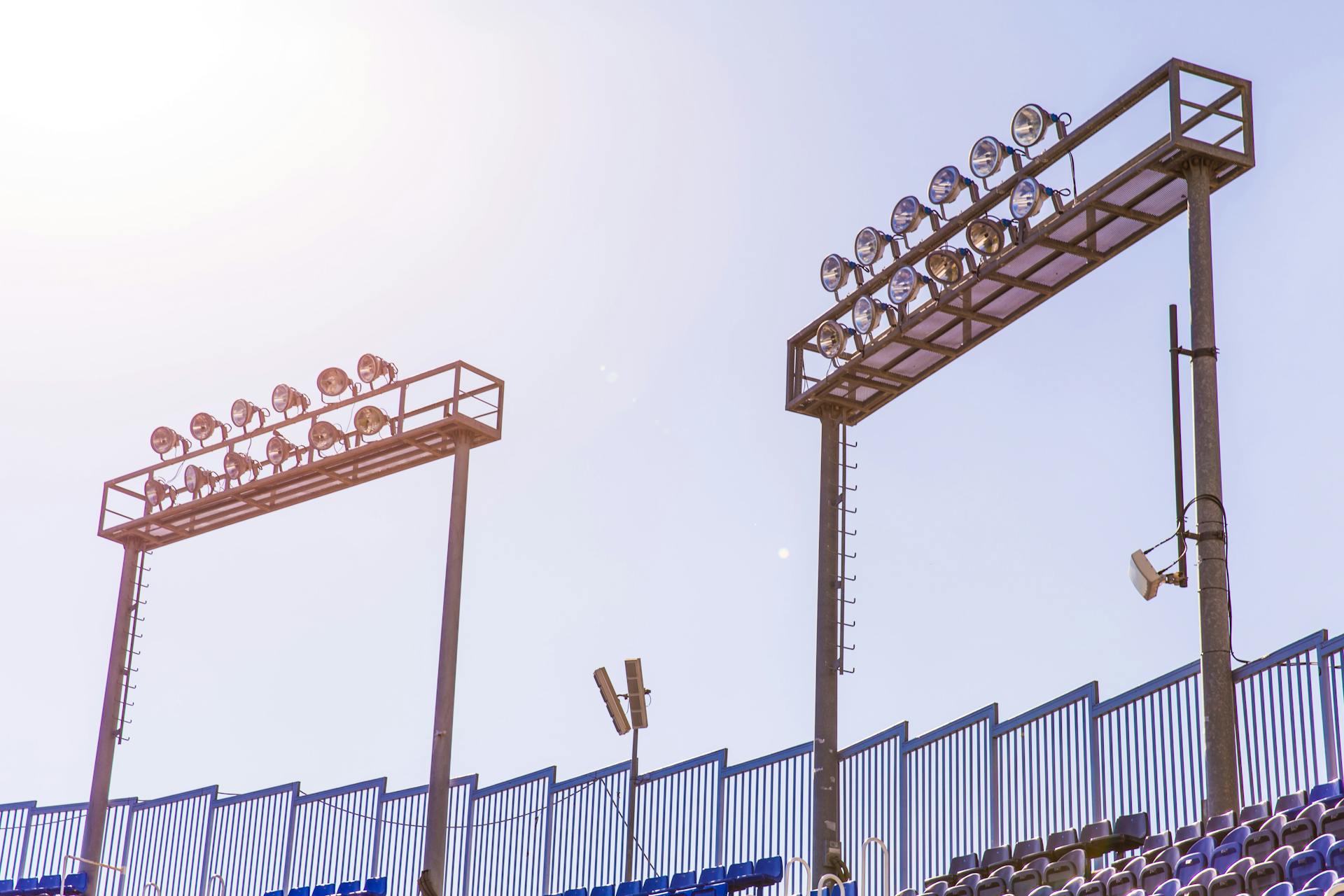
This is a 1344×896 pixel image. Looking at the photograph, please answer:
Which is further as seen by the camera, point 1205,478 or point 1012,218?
point 1012,218

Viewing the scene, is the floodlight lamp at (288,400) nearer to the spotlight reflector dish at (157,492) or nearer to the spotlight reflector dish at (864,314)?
the spotlight reflector dish at (157,492)

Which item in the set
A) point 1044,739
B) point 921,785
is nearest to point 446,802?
point 921,785

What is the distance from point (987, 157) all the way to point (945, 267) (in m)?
1.33

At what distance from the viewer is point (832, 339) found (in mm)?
20922

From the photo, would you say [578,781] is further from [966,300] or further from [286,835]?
[966,300]

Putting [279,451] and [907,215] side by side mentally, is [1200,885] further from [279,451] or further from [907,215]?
[279,451]

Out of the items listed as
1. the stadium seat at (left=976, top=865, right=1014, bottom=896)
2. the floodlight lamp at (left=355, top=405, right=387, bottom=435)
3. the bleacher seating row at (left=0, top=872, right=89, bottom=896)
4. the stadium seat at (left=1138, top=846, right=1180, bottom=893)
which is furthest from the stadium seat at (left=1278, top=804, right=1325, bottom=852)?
the bleacher seating row at (left=0, top=872, right=89, bottom=896)

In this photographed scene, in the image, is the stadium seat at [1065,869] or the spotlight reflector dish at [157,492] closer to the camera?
the stadium seat at [1065,869]

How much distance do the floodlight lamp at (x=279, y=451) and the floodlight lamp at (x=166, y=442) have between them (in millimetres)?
2360

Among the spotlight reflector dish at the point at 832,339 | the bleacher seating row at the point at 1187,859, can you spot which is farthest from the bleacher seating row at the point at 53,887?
the bleacher seating row at the point at 1187,859

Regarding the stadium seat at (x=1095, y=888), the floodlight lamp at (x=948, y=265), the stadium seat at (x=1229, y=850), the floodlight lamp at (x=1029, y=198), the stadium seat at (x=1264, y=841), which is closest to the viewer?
the stadium seat at (x=1264, y=841)

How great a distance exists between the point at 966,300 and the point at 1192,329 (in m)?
4.67

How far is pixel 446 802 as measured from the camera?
73.3 ft

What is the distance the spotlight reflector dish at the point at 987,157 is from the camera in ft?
61.5
